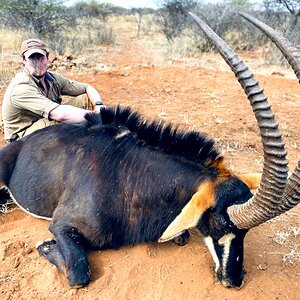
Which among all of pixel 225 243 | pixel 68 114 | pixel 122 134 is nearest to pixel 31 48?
pixel 68 114

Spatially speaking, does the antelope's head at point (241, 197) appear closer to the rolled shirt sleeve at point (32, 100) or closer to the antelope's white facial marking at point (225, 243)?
the antelope's white facial marking at point (225, 243)

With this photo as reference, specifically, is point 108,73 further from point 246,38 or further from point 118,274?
point 246,38

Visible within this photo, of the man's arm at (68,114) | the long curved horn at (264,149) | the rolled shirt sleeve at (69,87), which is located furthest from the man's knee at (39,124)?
the long curved horn at (264,149)

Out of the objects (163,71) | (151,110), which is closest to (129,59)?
(163,71)

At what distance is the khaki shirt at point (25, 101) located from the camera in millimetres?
4699

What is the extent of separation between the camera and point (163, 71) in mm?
12195

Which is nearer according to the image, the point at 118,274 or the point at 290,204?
the point at 290,204

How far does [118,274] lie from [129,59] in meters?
12.7

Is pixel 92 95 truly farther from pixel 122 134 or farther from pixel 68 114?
pixel 122 134

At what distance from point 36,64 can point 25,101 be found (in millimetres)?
499

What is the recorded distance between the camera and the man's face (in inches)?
193

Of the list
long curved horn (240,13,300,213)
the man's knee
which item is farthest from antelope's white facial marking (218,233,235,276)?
the man's knee

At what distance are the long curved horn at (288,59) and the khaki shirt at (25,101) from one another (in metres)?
2.58

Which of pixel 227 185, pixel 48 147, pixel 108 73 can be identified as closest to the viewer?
pixel 227 185
